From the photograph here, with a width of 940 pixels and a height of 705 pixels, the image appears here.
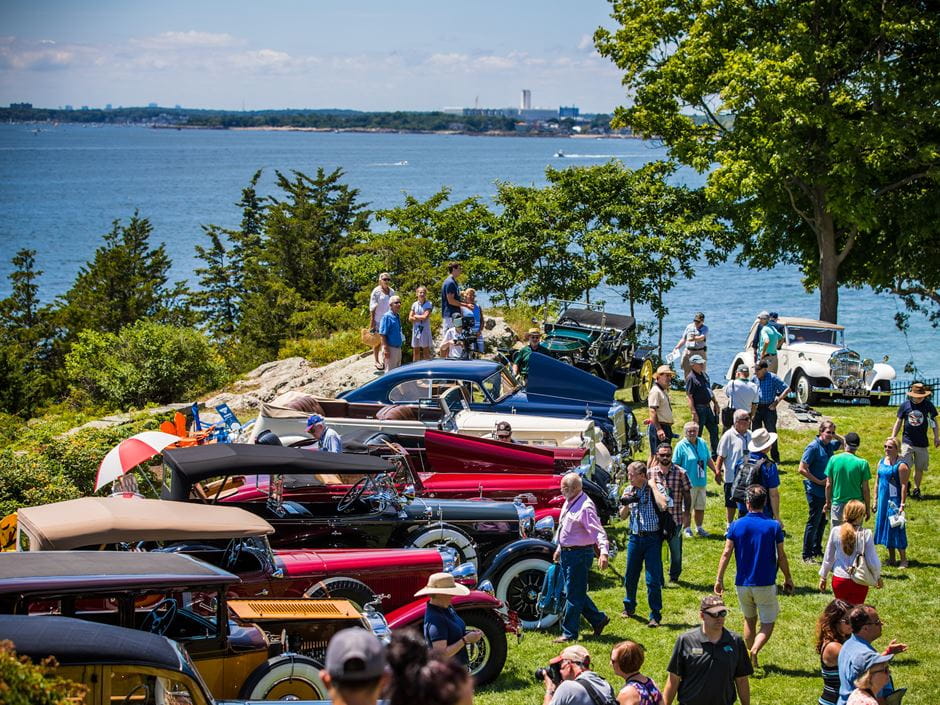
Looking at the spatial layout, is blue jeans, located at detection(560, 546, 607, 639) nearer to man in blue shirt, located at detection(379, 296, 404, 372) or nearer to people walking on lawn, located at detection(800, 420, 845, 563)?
people walking on lawn, located at detection(800, 420, 845, 563)

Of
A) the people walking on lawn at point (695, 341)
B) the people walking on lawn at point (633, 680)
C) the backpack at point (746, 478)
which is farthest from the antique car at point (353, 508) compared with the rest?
the people walking on lawn at point (695, 341)

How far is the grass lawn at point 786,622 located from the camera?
29.0ft

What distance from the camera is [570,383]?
53.1 feet

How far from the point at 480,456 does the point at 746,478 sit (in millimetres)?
3328

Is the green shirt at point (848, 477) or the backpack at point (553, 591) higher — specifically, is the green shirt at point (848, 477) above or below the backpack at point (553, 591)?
above

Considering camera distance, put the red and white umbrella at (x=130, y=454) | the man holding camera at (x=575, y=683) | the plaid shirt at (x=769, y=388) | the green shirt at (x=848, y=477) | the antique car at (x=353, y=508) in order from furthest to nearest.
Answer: the plaid shirt at (x=769, y=388) → the red and white umbrella at (x=130, y=454) → the green shirt at (x=848, y=477) → the antique car at (x=353, y=508) → the man holding camera at (x=575, y=683)

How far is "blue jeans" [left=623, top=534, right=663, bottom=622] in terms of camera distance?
10.1m

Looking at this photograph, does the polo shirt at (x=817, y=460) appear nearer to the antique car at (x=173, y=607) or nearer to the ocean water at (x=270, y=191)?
the antique car at (x=173, y=607)

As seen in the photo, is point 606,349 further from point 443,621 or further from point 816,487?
point 443,621

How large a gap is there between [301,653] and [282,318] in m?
33.2

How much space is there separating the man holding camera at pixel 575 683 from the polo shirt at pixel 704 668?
94 cm

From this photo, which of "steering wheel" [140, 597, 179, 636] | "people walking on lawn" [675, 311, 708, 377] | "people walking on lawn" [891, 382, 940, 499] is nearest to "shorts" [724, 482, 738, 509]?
"people walking on lawn" [891, 382, 940, 499]

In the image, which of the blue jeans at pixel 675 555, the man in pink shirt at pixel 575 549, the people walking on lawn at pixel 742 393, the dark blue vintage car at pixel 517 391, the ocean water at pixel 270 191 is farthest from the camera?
the ocean water at pixel 270 191

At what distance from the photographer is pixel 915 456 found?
14.0m
